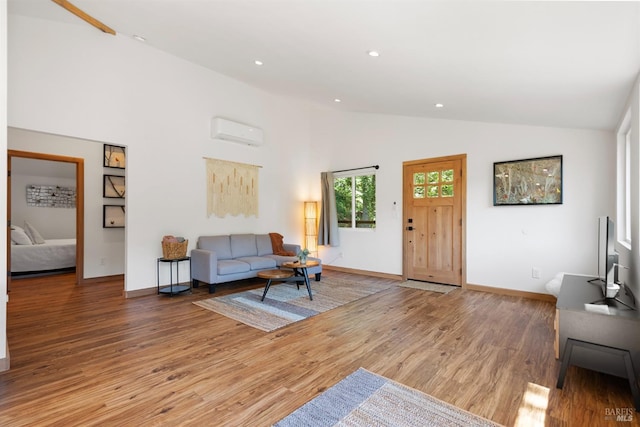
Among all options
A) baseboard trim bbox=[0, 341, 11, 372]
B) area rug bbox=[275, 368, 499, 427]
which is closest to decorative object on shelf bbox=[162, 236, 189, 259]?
baseboard trim bbox=[0, 341, 11, 372]

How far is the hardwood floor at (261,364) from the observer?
1.90 m

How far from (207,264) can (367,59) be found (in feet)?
11.5

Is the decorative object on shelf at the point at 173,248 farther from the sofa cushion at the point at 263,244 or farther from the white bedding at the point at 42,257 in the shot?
the white bedding at the point at 42,257

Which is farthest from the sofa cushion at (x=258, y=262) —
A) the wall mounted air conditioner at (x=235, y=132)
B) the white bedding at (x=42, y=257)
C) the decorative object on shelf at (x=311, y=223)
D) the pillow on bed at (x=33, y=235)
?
the pillow on bed at (x=33, y=235)

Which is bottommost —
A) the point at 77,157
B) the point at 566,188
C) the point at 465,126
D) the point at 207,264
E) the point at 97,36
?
the point at 207,264

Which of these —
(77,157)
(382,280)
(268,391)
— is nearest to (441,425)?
(268,391)

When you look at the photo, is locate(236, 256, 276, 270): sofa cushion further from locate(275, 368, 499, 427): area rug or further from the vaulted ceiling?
Result: locate(275, 368, 499, 427): area rug

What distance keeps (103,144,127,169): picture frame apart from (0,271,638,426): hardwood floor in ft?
9.39

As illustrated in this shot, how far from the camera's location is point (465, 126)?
16.6 ft

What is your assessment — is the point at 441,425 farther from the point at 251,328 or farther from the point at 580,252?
the point at 580,252

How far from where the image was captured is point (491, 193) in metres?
4.84

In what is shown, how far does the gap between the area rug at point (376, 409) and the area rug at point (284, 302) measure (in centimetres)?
134

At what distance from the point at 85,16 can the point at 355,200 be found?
496 cm

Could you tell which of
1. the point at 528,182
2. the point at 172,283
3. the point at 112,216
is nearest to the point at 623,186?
the point at 528,182
